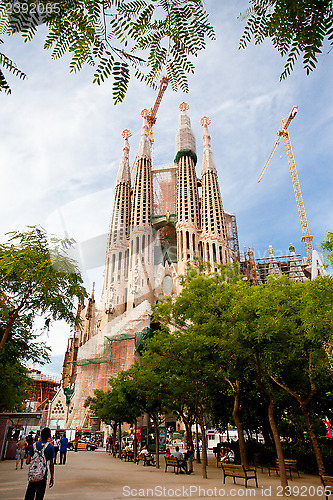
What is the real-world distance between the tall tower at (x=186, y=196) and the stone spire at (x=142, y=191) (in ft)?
22.4

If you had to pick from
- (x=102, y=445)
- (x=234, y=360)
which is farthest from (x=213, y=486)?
(x=102, y=445)

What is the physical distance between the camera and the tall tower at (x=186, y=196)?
66062mm

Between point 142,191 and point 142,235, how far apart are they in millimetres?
10918

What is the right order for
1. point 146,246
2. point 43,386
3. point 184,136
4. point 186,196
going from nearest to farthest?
point 146,246
point 186,196
point 184,136
point 43,386

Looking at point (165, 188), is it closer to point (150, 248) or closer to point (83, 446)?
point (150, 248)

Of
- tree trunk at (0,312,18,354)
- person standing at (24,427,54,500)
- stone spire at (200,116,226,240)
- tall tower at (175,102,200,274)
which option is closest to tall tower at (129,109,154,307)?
tall tower at (175,102,200,274)

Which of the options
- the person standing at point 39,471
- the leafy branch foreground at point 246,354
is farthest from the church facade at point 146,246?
the person standing at point 39,471

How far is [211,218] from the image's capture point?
67188 mm

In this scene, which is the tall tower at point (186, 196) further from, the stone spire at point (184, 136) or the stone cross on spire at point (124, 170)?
the stone cross on spire at point (124, 170)

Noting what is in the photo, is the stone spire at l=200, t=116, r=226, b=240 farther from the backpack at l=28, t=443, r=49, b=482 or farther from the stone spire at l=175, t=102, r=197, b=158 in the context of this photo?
the backpack at l=28, t=443, r=49, b=482

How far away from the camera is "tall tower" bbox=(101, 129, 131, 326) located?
64250mm

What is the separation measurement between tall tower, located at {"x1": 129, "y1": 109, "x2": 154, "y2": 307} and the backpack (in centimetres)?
5593

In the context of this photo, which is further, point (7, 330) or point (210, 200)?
point (210, 200)

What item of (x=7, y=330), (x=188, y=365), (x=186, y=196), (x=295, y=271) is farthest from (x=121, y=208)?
(x=7, y=330)
